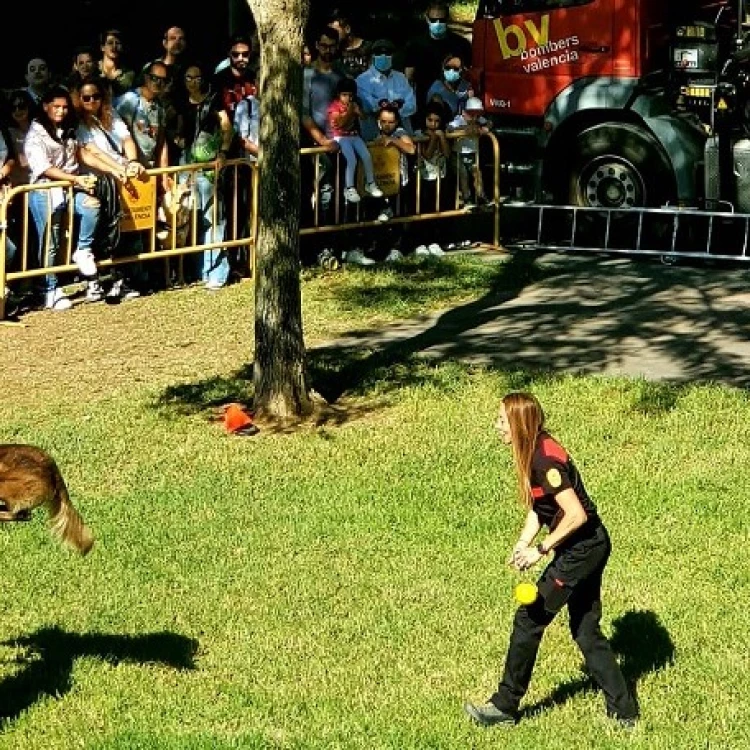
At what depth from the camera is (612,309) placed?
15.1m

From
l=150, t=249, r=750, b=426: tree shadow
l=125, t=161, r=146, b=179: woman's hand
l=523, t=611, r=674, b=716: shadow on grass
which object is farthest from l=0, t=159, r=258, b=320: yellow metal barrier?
l=523, t=611, r=674, b=716: shadow on grass

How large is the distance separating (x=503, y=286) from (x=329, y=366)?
123 inches

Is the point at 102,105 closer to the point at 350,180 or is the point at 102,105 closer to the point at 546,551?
the point at 350,180

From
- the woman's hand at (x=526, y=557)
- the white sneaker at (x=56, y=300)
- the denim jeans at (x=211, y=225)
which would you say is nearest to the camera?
the woman's hand at (x=526, y=557)

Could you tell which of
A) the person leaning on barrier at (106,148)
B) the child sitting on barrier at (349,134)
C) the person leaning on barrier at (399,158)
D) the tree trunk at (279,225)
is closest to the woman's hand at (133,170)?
the person leaning on barrier at (106,148)

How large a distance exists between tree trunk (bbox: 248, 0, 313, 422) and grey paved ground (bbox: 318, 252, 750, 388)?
1.69m

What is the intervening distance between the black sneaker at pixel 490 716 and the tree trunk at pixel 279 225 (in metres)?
4.68

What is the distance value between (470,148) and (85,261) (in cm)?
461

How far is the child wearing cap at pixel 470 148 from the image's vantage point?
17906mm

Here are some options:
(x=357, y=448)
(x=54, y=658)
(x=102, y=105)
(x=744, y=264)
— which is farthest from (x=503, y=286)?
(x=54, y=658)

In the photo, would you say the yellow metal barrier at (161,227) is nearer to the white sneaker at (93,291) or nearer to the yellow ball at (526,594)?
the white sneaker at (93,291)

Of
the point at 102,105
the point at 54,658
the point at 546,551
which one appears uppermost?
the point at 102,105

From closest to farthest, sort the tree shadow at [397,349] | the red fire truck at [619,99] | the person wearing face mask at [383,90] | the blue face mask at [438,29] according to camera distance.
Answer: the tree shadow at [397,349], the red fire truck at [619,99], the person wearing face mask at [383,90], the blue face mask at [438,29]

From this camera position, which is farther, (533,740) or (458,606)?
(458,606)
